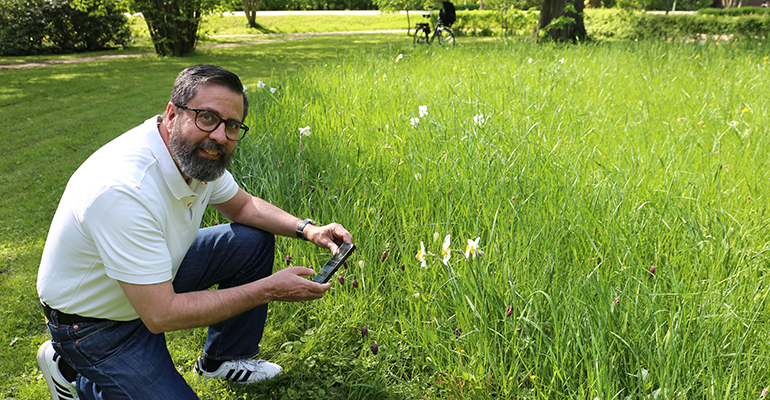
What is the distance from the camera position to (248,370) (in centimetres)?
208

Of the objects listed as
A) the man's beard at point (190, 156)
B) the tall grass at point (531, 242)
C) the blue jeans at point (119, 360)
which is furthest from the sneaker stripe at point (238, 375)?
the man's beard at point (190, 156)

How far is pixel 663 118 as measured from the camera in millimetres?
4035

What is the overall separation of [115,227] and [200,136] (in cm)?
41

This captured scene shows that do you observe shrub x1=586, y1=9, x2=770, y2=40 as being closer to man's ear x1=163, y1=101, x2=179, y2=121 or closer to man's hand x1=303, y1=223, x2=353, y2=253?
man's hand x1=303, y1=223, x2=353, y2=253

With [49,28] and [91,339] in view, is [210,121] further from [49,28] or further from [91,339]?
[49,28]

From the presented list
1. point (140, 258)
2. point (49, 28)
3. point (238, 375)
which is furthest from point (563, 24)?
point (49, 28)

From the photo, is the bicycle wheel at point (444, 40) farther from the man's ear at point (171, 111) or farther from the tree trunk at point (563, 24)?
the man's ear at point (171, 111)

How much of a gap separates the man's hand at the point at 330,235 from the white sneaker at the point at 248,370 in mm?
574

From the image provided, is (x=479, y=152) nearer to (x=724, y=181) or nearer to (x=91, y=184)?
(x=724, y=181)

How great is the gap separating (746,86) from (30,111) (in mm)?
8956

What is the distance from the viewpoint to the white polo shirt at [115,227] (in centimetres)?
149

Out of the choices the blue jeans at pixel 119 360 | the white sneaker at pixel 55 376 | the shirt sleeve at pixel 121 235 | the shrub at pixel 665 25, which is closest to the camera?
the shirt sleeve at pixel 121 235

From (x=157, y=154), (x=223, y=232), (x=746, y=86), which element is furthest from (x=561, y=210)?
(x=746, y=86)

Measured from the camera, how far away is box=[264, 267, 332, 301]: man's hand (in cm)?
171
